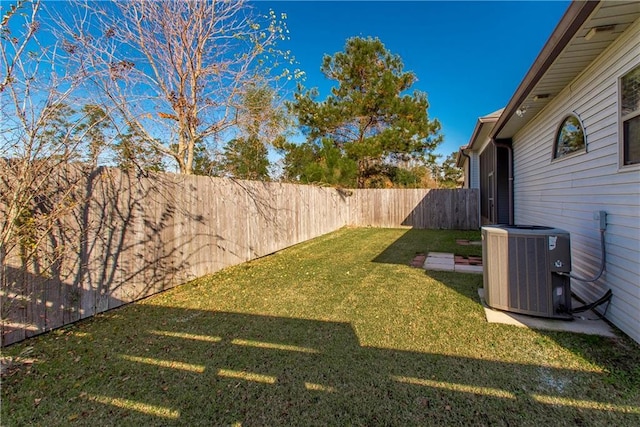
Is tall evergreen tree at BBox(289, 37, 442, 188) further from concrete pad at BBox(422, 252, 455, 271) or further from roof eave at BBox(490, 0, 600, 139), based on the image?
roof eave at BBox(490, 0, 600, 139)

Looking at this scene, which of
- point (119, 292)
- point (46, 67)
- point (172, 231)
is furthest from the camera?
point (172, 231)

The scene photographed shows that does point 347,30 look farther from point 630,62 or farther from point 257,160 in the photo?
point 630,62

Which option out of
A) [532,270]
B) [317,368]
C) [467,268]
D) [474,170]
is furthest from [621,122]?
[474,170]

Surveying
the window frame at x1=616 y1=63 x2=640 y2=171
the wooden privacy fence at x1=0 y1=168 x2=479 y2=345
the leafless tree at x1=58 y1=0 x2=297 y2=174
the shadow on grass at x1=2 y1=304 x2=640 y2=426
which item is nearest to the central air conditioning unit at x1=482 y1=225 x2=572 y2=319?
the window frame at x1=616 y1=63 x2=640 y2=171

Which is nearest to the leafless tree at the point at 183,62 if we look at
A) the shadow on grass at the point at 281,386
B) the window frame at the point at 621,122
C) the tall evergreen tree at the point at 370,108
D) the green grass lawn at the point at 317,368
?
the green grass lawn at the point at 317,368

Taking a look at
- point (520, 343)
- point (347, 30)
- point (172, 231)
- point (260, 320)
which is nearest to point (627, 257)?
point (520, 343)

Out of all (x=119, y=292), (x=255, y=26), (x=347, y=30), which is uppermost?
(x=347, y=30)

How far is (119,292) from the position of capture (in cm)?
342

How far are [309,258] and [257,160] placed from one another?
4.52m

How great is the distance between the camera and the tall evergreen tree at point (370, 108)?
12.7 m

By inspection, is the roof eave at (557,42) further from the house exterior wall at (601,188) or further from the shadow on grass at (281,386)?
the shadow on grass at (281,386)

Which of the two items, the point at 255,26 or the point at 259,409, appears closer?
the point at 259,409

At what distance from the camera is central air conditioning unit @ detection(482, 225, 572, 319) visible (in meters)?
2.75

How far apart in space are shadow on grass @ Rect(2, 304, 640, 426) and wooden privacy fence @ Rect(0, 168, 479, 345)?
47 centimetres
